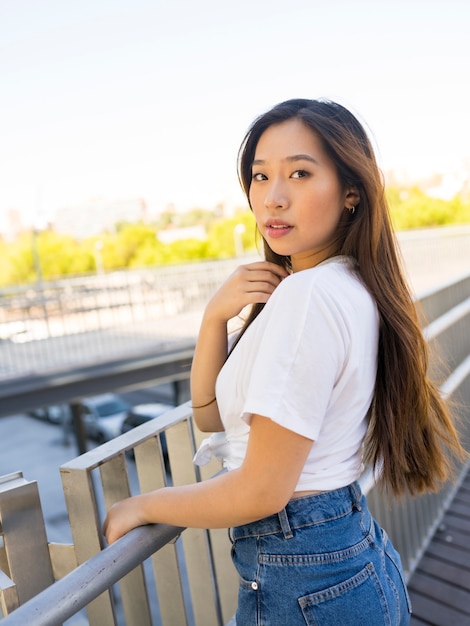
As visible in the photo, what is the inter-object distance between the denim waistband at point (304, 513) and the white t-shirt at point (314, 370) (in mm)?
22

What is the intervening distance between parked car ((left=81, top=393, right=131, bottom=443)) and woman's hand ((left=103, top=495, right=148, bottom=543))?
1645 cm

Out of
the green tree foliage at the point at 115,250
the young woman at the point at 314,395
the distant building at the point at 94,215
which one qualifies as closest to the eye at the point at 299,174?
the young woman at the point at 314,395

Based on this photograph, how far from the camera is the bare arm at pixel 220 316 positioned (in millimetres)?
1251

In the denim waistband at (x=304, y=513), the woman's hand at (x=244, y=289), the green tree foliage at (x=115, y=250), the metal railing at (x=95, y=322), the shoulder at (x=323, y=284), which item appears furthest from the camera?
the green tree foliage at (x=115, y=250)

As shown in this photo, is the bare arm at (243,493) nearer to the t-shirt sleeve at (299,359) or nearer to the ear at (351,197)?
the t-shirt sleeve at (299,359)

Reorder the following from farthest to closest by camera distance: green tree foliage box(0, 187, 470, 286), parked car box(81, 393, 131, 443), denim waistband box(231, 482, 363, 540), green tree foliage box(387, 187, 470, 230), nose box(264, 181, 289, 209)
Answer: green tree foliage box(0, 187, 470, 286)
green tree foliage box(387, 187, 470, 230)
parked car box(81, 393, 131, 443)
nose box(264, 181, 289, 209)
denim waistband box(231, 482, 363, 540)

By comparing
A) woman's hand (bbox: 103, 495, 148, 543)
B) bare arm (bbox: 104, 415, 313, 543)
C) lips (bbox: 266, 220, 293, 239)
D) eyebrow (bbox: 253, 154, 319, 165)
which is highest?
eyebrow (bbox: 253, 154, 319, 165)

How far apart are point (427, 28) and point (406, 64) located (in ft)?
13.3

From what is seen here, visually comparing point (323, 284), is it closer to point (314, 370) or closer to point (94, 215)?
point (314, 370)

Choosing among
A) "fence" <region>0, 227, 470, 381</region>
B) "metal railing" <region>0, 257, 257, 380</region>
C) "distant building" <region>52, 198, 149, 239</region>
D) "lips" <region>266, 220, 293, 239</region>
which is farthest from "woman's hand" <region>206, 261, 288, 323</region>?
"distant building" <region>52, 198, 149, 239</region>

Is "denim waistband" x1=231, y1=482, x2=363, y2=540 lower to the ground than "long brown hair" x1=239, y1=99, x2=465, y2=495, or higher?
lower

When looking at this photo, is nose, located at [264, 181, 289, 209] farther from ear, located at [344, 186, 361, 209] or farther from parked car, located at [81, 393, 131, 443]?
parked car, located at [81, 393, 131, 443]

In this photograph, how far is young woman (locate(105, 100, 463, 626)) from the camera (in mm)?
875

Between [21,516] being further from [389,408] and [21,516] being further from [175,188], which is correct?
[175,188]
